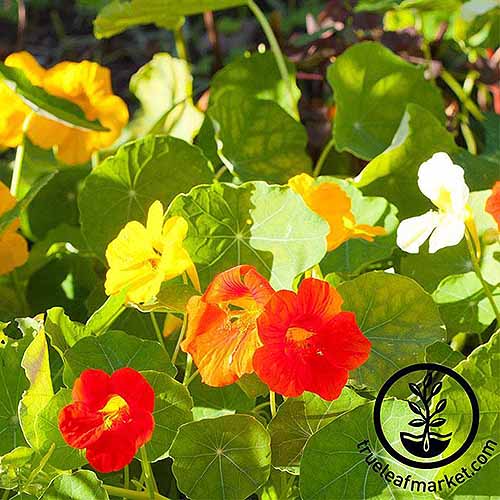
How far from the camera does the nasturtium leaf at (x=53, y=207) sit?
1.20 m

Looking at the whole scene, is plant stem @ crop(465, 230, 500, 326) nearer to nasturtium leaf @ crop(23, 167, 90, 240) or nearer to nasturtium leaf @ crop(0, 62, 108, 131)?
nasturtium leaf @ crop(0, 62, 108, 131)

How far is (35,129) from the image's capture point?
1.06 meters

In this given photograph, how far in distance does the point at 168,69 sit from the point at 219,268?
0.47 m

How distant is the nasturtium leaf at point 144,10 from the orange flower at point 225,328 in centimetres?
55

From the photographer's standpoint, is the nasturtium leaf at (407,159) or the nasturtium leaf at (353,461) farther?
the nasturtium leaf at (407,159)

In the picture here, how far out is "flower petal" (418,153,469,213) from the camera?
711 mm

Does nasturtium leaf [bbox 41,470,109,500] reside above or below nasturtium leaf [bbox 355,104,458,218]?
above

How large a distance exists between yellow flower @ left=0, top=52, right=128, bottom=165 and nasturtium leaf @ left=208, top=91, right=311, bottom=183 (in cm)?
13

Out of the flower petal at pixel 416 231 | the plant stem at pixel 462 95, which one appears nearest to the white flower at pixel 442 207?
the flower petal at pixel 416 231

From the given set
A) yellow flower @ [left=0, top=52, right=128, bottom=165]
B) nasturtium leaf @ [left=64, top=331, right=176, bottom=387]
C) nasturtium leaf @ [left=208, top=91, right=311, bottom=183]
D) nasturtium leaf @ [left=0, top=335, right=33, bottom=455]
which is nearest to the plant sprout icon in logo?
nasturtium leaf @ [left=64, top=331, right=176, bottom=387]

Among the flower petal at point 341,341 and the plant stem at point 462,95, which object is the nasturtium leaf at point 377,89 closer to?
the plant stem at point 462,95

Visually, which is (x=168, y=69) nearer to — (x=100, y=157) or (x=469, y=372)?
(x=100, y=157)

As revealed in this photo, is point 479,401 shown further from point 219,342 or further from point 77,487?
point 77,487

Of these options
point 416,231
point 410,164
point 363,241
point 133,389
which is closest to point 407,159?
point 410,164
